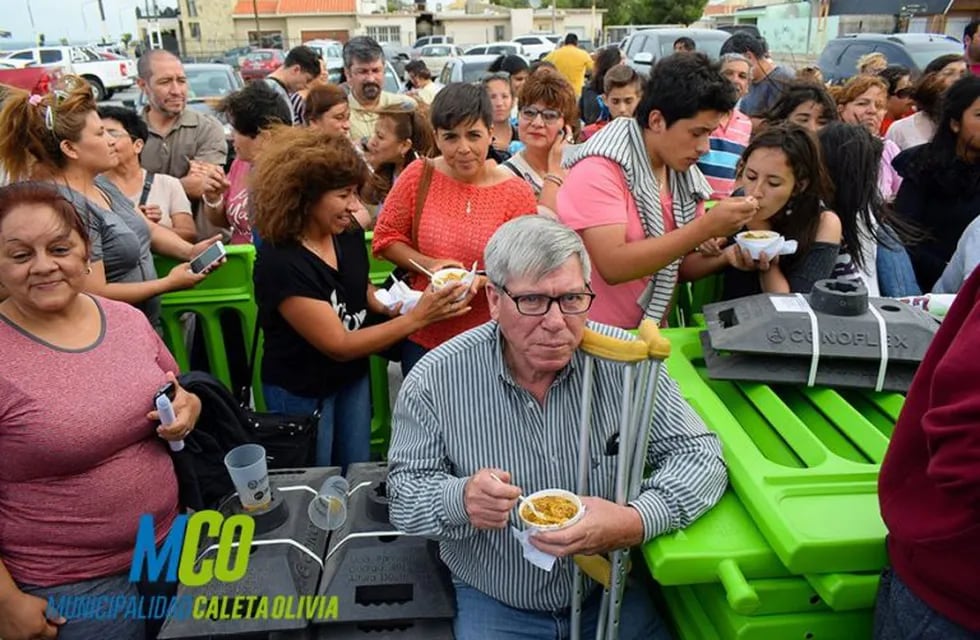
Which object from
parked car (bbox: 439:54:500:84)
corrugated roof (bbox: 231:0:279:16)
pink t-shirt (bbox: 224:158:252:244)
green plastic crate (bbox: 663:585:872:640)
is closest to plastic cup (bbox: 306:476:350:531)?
green plastic crate (bbox: 663:585:872:640)

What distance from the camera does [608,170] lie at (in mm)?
2465

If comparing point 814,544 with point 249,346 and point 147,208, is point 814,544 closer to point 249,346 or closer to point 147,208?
point 249,346

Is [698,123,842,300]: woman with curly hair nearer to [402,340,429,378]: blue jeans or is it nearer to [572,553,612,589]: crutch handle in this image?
[572,553,612,589]: crutch handle

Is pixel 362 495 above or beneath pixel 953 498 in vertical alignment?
beneath

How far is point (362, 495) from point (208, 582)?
54cm

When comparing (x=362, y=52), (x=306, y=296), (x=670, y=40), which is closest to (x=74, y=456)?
(x=306, y=296)

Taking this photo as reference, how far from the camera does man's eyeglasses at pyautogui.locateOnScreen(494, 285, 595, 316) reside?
175 centimetres

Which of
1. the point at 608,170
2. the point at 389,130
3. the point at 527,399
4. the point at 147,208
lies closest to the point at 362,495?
the point at 527,399

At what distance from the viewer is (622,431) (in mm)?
1622

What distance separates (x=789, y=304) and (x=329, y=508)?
157 centimetres

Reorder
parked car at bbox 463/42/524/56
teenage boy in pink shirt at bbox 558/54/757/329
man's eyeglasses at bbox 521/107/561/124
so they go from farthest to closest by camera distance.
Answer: parked car at bbox 463/42/524/56
man's eyeglasses at bbox 521/107/561/124
teenage boy in pink shirt at bbox 558/54/757/329

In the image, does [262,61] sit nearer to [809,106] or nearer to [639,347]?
[809,106]

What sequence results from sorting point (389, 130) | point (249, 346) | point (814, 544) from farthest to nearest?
point (389, 130) < point (249, 346) < point (814, 544)

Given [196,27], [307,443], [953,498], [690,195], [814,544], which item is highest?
[196,27]
